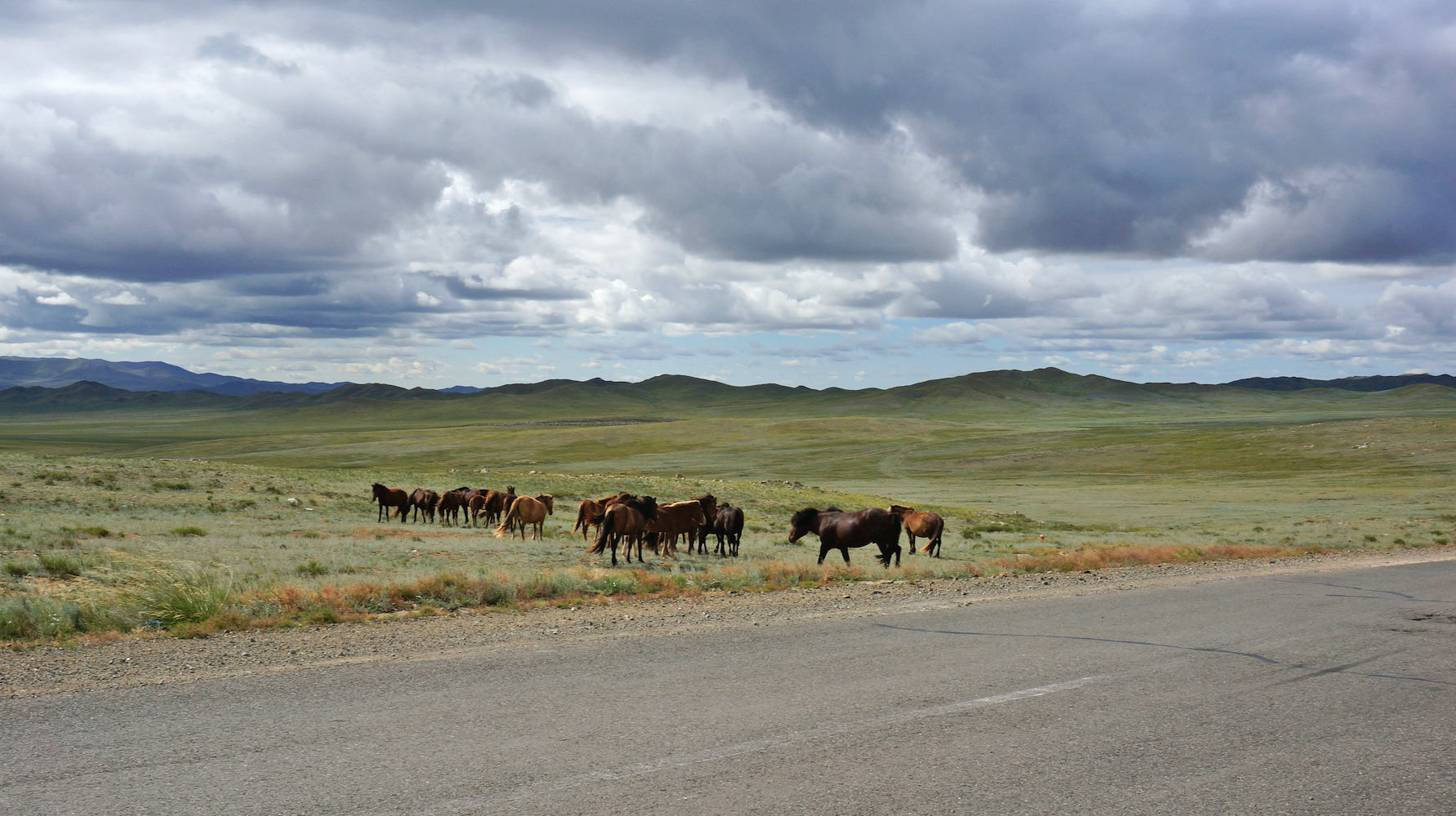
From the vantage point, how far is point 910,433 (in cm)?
16012

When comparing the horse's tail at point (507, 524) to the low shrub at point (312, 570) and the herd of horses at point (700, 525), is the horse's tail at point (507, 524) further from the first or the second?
the low shrub at point (312, 570)

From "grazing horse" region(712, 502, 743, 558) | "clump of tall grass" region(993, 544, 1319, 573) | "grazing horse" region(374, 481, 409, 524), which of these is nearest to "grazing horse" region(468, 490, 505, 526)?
"grazing horse" region(374, 481, 409, 524)

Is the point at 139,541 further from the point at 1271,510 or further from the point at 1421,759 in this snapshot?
the point at 1271,510

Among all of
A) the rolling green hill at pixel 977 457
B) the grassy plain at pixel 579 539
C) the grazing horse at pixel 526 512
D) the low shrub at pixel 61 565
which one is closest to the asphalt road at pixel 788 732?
the grassy plain at pixel 579 539

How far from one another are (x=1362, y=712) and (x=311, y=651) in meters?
9.87

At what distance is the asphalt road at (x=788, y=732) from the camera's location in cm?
578

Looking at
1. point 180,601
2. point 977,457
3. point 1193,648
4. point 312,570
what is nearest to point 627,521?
point 312,570

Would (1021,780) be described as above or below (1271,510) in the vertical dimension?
above

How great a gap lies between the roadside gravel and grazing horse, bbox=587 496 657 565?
5.07 m

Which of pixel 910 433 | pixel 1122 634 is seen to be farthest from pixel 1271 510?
pixel 910 433

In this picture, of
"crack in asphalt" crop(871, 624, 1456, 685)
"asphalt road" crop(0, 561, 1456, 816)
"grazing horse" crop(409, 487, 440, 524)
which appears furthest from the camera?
"grazing horse" crop(409, 487, 440, 524)

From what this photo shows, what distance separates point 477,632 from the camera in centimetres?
1139

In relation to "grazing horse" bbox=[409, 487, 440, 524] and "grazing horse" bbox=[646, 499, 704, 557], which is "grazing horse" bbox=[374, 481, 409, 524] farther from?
"grazing horse" bbox=[646, 499, 704, 557]

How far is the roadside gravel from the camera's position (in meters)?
8.97
